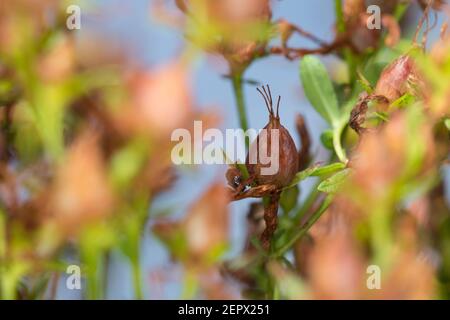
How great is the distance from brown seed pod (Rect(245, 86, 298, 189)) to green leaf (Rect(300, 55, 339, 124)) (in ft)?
0.20

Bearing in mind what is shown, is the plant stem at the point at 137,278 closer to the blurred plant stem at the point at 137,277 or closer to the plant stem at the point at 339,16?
the blurred plant stem at the point at 137,277

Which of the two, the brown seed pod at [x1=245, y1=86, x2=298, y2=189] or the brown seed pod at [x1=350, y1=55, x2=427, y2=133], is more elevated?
the brown seed pod at [x1=350, y1=55, x2=427, y2=133]

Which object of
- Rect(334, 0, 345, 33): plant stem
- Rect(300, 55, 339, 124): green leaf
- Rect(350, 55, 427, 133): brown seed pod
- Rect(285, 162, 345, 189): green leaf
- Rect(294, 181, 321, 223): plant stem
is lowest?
Rect(294, 181, 321, 223): plant stem

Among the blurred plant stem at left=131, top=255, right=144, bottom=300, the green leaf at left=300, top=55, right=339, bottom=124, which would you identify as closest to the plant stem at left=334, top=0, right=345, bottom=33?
the green leaf at left=300, top=55, right=339, bottom=124

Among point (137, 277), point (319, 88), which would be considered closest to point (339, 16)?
point (319, 88)

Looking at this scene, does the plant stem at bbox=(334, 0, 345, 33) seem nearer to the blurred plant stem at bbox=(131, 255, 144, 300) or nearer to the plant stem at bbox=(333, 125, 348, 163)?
the plant stem at bbox=(333, 125, 348, 163)

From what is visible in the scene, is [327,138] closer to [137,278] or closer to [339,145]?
[339,145]

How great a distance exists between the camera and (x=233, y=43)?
0.43m

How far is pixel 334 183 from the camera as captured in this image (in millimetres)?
407

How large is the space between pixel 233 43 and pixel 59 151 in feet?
0.32

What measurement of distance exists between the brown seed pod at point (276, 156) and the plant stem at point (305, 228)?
20mm

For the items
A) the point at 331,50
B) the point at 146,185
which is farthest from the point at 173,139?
the point at 331,50

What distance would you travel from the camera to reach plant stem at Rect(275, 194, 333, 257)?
1.35ft
